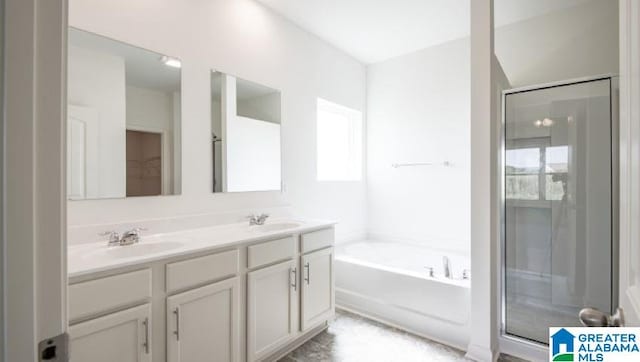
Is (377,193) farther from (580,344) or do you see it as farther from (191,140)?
(580,344)

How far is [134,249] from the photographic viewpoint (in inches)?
66.3

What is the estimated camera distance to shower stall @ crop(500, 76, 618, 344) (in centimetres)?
224

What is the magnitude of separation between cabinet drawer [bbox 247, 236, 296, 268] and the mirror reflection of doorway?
0.75 m

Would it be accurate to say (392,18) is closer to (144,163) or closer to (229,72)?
(229,72)

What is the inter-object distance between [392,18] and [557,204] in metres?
2.14

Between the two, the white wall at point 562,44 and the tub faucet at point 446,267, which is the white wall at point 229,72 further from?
the white wall at point 562,44

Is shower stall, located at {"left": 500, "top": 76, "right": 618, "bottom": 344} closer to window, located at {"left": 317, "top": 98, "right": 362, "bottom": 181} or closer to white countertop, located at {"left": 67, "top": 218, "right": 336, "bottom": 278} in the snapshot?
white countertop, located at {"left": 67, "top": 218, "right": 336, "bottom": 278}

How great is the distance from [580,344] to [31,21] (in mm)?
1378

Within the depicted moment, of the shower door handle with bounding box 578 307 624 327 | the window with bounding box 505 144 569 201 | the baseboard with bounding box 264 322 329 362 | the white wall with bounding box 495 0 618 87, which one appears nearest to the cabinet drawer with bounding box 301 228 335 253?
the baseboard with bounding box 264 322 329 362

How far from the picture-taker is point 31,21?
0.44 m

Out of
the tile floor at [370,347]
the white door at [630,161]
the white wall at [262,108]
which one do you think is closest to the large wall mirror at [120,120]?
the white wall at [262,108]

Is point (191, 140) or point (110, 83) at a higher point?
point (110, 83)

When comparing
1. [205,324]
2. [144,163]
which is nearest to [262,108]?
[144,163]

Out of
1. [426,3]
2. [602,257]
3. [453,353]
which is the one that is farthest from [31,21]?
[602,257]
